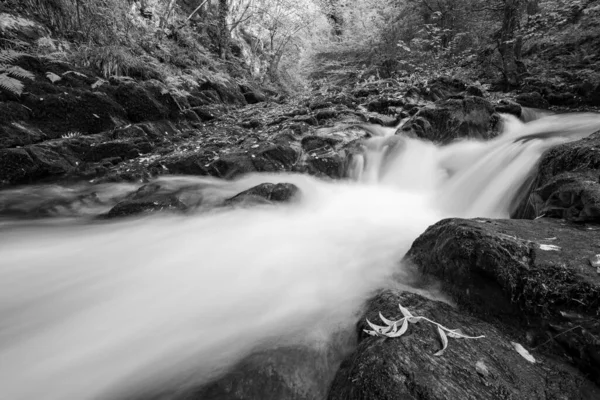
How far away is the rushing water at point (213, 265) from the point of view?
2.44 meters

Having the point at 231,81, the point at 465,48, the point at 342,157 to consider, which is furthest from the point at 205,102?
the point at 465,48

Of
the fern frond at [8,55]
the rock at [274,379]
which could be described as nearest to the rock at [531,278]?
the rock at [274,379]

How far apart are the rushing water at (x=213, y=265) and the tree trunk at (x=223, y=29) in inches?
508

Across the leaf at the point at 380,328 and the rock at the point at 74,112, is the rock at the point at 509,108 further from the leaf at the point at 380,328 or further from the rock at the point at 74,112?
the rock at the point at 74,112

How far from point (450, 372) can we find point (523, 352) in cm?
59

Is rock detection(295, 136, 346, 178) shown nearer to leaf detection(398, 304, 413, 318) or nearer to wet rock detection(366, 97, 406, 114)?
wet rock detection(366, 97, 406, 114)

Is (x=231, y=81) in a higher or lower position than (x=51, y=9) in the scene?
lower

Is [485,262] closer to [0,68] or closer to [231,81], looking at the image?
[0,68]

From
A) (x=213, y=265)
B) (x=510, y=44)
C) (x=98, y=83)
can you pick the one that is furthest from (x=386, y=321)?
(x=510, y=44)

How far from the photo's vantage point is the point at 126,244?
4.46m

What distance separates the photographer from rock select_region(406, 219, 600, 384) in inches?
71.2

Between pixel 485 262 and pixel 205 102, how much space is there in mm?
10973

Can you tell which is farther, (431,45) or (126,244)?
(431,45)

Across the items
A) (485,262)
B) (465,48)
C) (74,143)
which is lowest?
(485,262)
